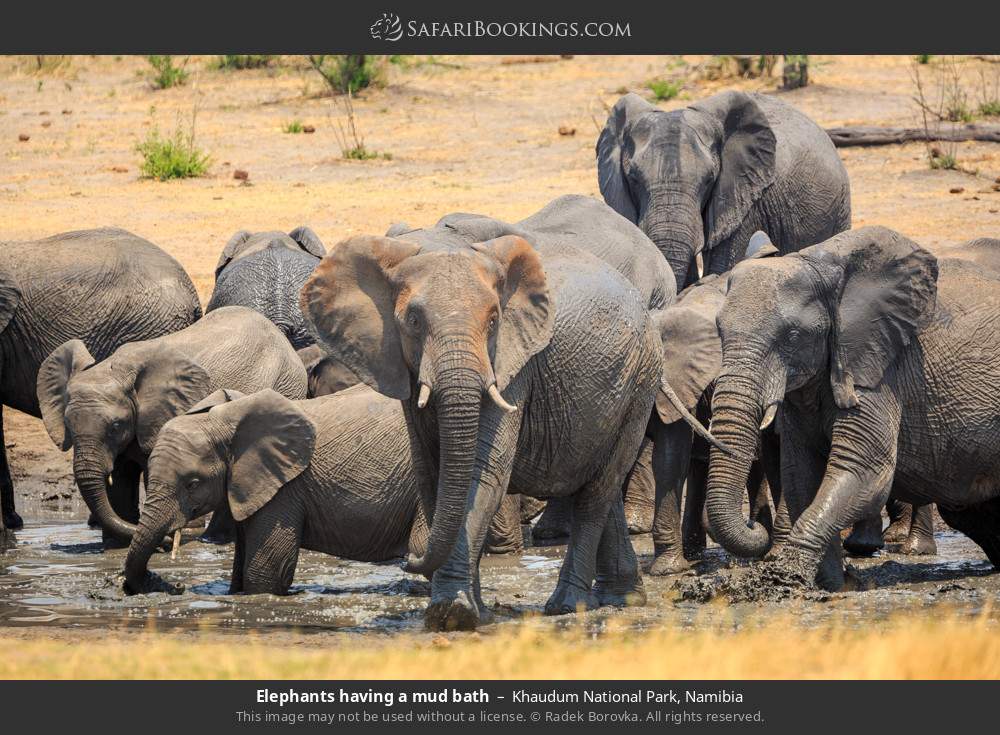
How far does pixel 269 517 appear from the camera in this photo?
29.1 ft

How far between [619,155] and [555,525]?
9.19 ft

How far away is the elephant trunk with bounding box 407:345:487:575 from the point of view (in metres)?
6.93

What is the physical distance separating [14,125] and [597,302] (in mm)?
13627

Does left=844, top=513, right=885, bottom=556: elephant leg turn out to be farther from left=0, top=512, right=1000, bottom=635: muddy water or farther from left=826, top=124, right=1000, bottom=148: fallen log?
left=826, top=124, right=1000, bottom=148: fallen log

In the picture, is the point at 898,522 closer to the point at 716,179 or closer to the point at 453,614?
the point at 716,179

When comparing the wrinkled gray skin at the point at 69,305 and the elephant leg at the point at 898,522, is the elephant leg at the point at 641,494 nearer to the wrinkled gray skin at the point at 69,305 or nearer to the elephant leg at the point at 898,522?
the elephant leg at the point at 898,522

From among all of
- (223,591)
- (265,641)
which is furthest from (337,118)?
(265,641)

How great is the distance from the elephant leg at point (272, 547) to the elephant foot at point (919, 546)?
10.3 ft

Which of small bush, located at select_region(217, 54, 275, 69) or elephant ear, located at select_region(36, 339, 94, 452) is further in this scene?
small bush, located at select_region(217, 54, 275, 69)

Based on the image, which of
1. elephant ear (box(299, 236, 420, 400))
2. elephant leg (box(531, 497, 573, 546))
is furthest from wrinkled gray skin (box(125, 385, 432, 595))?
elephant leg (box(531, 497, 573, 546))

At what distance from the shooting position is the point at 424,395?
6887 millimetres

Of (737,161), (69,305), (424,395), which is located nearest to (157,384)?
(69,305)

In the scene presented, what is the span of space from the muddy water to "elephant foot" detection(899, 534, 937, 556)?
0.08 m

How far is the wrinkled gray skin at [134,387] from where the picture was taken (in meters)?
10.1
